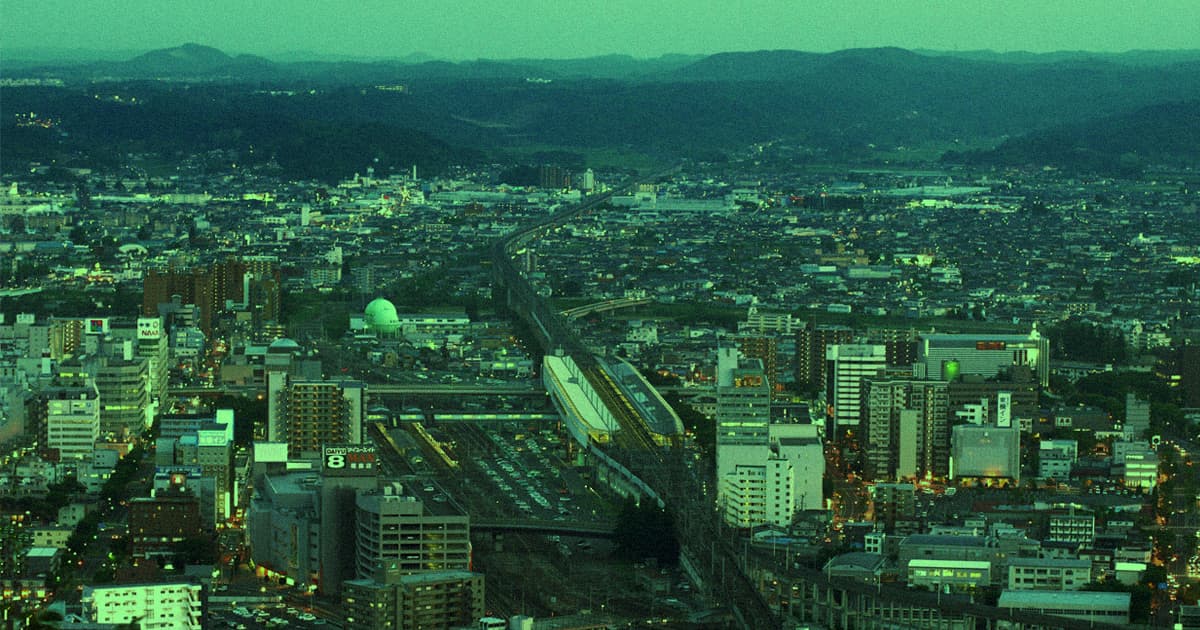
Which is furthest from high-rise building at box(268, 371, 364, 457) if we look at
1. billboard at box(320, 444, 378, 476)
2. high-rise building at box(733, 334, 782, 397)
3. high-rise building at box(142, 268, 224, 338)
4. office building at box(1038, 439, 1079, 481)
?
high-rise building at box(142, 268, 224, 338)

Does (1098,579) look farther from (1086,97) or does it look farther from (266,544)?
(1086,97)

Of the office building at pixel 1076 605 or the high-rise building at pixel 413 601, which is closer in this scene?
the high-rise building at pixel 413 601

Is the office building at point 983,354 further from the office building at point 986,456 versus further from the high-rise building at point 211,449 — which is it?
the high-rise building at point 211,449

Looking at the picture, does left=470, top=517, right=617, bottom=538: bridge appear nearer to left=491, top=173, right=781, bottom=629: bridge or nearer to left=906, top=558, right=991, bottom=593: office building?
left=491, top=173, right=781, bottom=629: bridge

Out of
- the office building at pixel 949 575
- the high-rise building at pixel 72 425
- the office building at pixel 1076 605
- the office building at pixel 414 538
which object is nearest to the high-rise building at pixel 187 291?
the high-rise building at pixel 72 425

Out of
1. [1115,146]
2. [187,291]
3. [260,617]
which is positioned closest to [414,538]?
[260,617]
